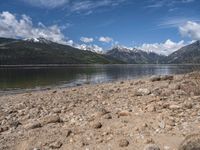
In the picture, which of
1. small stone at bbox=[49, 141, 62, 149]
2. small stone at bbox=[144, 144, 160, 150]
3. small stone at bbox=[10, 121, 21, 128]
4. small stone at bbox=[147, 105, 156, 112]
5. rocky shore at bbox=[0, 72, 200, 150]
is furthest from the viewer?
small stone at bbox=[10, 121, 21, 128]

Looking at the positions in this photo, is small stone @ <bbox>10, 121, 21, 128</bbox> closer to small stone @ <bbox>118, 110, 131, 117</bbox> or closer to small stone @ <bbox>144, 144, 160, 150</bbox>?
small stone @ <bbox>118, 110, 131, 117</bbox>

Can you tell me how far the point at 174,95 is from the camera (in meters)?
14.4

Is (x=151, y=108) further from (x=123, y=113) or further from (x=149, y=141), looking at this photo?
(x=149, y=141)

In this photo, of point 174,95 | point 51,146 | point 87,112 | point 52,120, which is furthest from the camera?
point 174,95

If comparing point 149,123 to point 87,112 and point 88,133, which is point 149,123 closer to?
point 88,133

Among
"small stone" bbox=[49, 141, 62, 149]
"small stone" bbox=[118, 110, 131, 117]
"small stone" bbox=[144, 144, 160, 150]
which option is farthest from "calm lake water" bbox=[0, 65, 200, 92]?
"small stone" bbox=[49, 141, 62, 149]

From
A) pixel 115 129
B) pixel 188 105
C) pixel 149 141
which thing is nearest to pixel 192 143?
pixel 149 141

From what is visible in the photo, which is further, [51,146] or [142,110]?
[142,110]

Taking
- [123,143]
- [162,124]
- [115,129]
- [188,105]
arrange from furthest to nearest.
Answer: [188,105] < [115,129] < [162,124] < [123,143]

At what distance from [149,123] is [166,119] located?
0.61 m

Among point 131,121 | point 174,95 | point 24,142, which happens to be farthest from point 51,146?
point 174,95

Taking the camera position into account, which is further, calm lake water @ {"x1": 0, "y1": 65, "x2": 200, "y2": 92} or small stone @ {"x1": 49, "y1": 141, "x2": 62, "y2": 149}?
calm lake water @ {"x1": 0, "y1": 65, "x2": 200, "y2": 92}

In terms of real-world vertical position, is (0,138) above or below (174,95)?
below

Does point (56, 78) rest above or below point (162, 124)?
below
